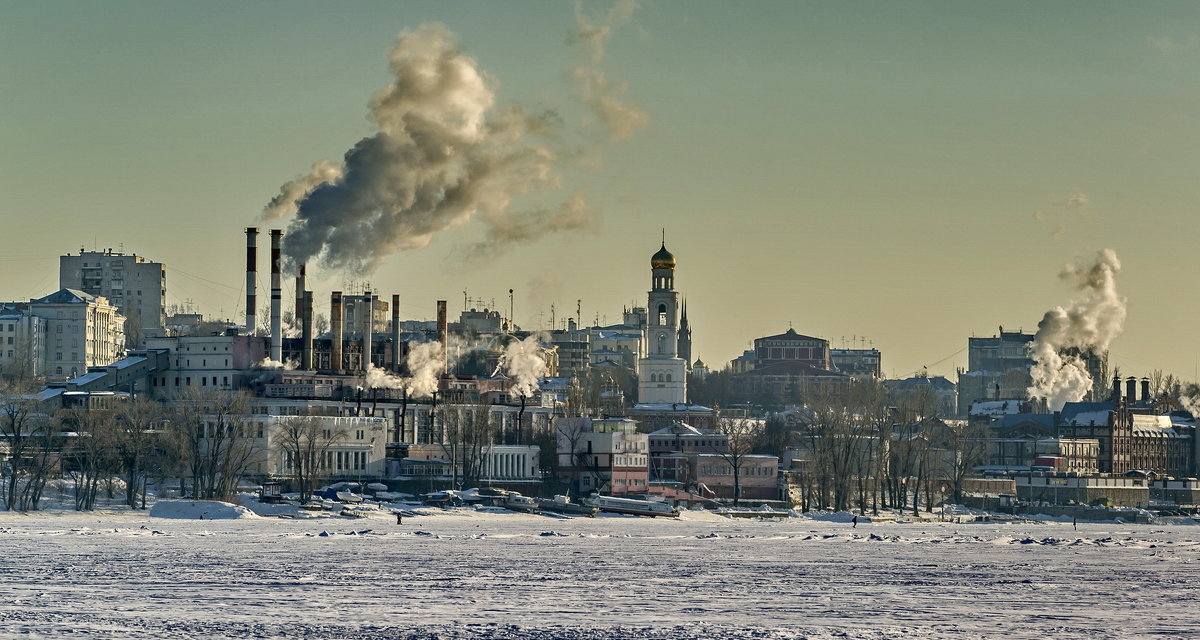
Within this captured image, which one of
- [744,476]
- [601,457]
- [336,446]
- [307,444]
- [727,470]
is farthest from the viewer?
[727,470]

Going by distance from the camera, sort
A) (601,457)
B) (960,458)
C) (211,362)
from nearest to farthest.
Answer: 1. (601,457)
2. (211,362)
3. (960,458)

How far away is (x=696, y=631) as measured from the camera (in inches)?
2293

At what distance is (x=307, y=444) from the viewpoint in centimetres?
15238

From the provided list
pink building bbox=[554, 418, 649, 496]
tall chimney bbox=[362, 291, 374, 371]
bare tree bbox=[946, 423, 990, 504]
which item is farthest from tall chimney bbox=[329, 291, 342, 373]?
bare tree bbox=[946, 423, 990, 504]

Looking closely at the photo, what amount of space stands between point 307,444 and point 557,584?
8176 centimetres

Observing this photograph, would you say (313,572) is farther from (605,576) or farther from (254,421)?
(254,421)

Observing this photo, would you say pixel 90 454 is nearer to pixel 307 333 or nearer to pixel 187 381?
pixel 187 381

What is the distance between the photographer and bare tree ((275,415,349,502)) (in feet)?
481

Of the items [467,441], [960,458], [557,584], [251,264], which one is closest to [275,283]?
[251,264]

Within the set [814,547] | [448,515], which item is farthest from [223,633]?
[448,515]

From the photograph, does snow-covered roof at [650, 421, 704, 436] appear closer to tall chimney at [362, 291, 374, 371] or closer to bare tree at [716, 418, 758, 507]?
bare tree at [716, 418, 758, 507]

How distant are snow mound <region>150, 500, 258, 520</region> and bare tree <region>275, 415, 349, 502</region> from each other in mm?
18601

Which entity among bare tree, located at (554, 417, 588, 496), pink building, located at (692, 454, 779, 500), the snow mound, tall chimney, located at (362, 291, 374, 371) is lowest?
the snow mound

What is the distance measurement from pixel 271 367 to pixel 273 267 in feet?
37.5
